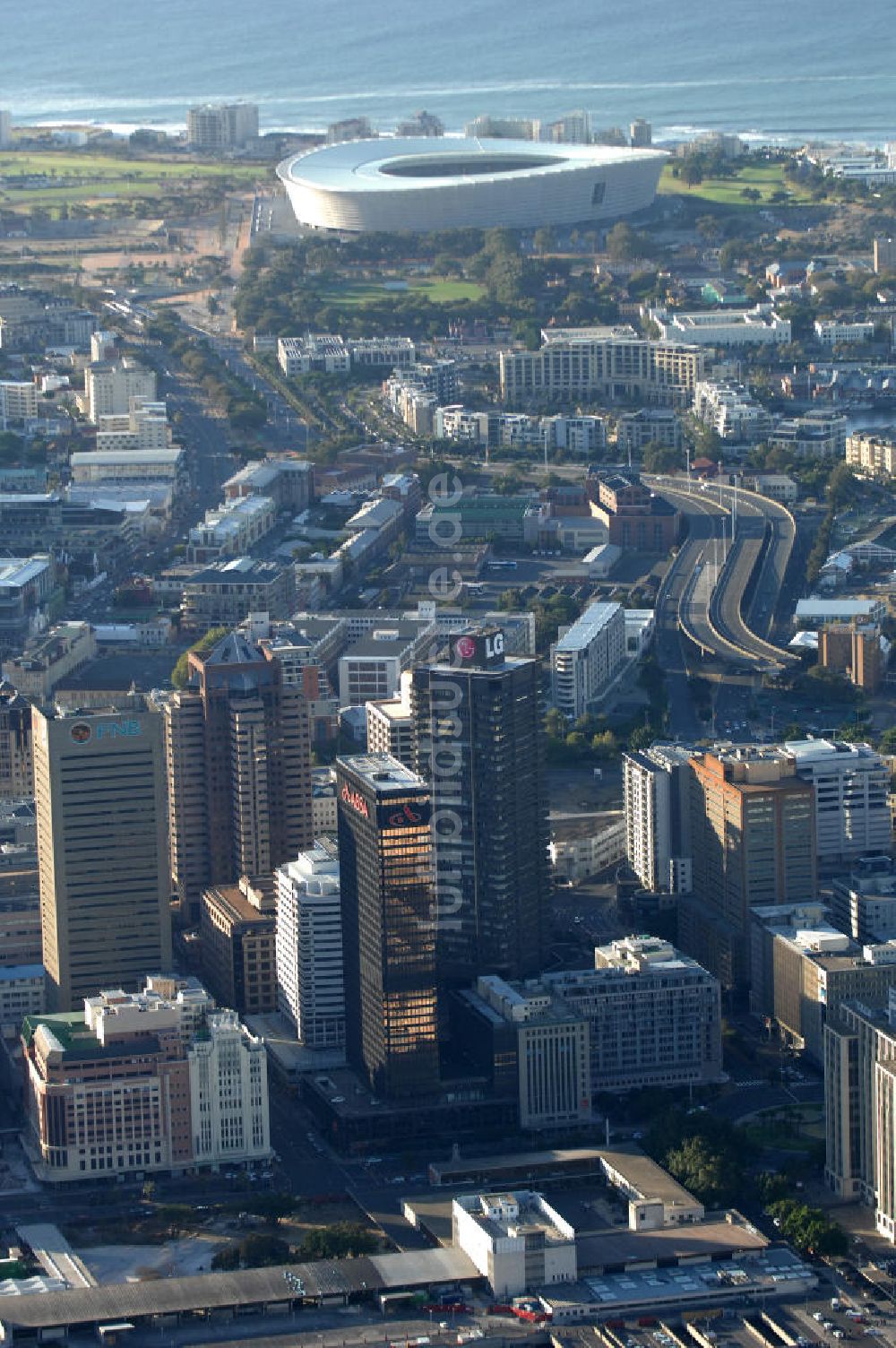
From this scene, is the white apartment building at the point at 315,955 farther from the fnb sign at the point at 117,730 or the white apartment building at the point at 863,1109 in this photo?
the white apartment building at the point at 863,1109

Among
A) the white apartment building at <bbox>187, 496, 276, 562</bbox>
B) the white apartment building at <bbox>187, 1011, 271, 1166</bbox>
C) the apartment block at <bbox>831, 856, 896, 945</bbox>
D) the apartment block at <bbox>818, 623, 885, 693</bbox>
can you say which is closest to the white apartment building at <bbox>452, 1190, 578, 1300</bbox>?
the white apartment building at <bbox>187, 1011, 271, 1166</bbox>

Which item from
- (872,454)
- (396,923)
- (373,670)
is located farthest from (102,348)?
(396,923)

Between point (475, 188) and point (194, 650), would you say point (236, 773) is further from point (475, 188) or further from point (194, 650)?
point (475, 188)

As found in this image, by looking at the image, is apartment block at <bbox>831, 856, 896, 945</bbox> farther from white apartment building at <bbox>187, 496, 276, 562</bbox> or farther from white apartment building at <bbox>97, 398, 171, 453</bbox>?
white apartment building at <bbox>97, 398, 171, 453</bbox>

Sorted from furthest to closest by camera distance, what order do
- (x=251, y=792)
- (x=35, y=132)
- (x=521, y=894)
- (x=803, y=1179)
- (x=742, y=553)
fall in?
(x=35, y=132) → (x=742, y=553) → (x=251, y=792) → (x=521, y=894) → (x=803, y=1179)

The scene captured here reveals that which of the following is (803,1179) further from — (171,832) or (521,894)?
(171,832)

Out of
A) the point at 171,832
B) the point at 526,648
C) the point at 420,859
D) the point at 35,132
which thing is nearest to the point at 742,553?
the point at 526,648
